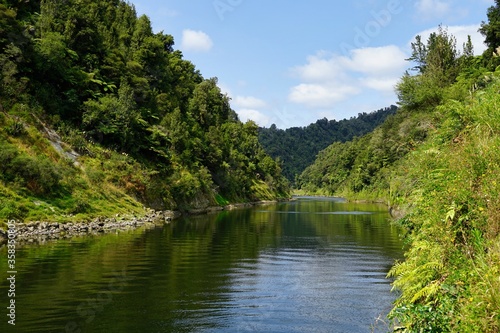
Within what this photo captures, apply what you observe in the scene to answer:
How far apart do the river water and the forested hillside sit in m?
11.8

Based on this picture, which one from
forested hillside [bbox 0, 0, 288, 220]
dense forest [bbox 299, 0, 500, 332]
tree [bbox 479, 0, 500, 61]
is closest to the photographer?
dense forest [bbox 299, 0, 500, 332]

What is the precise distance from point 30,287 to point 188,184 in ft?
168

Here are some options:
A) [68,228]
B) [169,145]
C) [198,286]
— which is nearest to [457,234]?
[198,286]

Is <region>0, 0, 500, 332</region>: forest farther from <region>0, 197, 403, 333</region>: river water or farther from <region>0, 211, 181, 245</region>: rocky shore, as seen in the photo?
<region>0, 197, 403, 333</region>: river water

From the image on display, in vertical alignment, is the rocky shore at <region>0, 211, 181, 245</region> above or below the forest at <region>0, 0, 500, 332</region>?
below

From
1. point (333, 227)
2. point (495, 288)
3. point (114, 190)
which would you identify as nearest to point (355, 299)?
point (495, 288)

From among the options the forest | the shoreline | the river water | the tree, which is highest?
the tree

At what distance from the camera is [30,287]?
1855cm

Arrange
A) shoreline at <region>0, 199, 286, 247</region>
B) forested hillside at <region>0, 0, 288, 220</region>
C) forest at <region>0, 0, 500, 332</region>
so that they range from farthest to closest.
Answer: forested hillside at <region>0, 0, 288, 220</region> < shoreline at <region>0, 199, 286, 247</region> < forest at <region>0, 0, 500, 332</region>

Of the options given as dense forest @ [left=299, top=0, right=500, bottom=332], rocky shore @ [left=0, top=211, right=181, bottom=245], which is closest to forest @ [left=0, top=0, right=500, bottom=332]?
dense forest @ [left=299, top=0, right=500, bottom=332]

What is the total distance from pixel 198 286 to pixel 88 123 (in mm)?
47985

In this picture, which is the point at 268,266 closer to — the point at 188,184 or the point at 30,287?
the point at 30,287

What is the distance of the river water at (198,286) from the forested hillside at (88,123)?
11.8m

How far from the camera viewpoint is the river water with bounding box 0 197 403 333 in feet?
48.1
